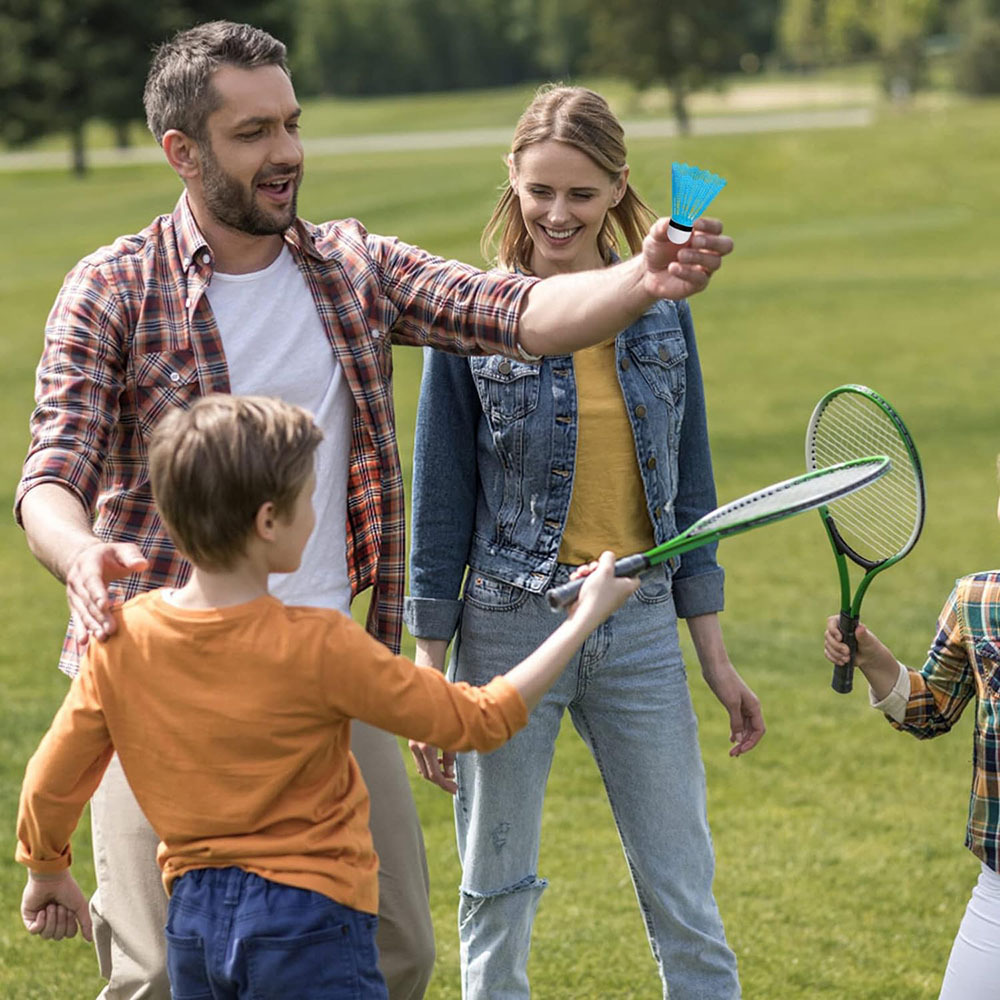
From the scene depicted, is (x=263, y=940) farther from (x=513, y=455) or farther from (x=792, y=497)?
(x=513, y=455)

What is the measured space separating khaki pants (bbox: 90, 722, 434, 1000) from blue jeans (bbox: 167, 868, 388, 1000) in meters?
0.50

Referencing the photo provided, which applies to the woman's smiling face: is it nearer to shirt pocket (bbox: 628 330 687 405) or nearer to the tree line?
shirt pocket (bbox: 628 330 687 405)

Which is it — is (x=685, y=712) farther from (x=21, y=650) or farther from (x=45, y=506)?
(x=21, y=650)

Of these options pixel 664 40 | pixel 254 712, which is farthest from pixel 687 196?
pixel 664 40

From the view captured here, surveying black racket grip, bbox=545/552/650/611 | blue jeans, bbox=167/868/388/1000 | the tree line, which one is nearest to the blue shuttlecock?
black racket grip, bbox=545/552/650/611

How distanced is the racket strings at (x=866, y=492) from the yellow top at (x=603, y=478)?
1.63 ft

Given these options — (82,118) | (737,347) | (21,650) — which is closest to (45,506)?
(21,650)

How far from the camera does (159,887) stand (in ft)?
A: 12.1

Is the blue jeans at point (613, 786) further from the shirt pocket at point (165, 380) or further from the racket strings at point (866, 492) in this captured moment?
the shirt pocket at point (165, 380)

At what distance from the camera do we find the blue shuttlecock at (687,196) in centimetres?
342

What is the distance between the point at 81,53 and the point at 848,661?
56849 mm

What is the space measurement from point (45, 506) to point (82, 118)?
54.1 meters

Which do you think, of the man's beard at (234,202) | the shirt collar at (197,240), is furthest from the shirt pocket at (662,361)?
the man's beard at (234,202)

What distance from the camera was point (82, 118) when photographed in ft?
180
